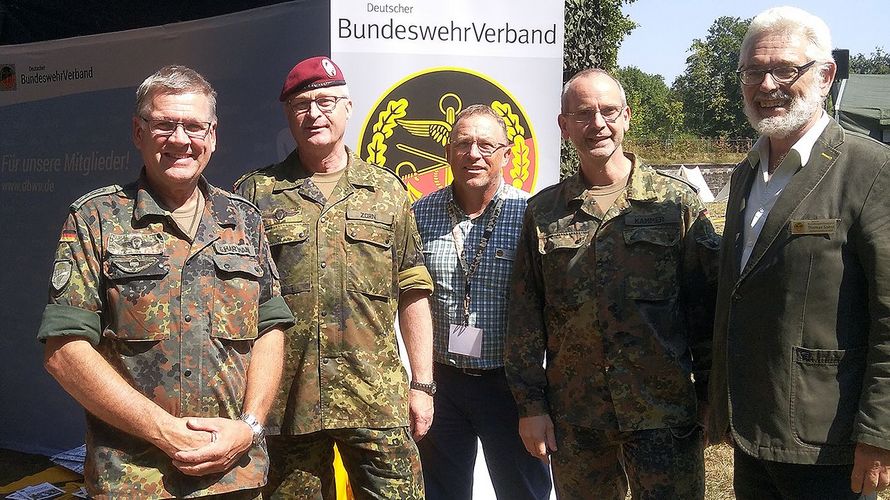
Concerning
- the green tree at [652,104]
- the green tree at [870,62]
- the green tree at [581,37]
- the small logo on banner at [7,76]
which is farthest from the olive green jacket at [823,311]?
the green tree at [870,62]

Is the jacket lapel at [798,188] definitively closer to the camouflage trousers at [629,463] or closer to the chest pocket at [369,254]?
the camouflage trousers at [629,463]

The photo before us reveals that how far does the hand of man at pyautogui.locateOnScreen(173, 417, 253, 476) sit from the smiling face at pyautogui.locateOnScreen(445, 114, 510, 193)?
1.22 m

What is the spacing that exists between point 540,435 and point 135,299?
4.32ft

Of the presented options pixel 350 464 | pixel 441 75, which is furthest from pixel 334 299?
pixel 441 75

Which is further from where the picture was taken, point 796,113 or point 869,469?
point 796,113

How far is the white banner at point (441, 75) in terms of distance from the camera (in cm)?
338

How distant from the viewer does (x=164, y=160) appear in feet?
6.74

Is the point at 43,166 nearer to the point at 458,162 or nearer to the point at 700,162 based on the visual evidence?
the point at 458,162

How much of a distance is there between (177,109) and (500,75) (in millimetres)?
1841

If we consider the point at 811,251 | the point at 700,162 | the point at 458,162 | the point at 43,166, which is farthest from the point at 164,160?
the point at 700,162

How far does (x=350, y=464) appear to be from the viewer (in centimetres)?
261

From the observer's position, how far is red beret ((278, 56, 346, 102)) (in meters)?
2.53

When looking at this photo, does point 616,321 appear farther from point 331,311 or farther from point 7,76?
point 7,76

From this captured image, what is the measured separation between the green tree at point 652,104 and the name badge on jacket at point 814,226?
4850 cm
